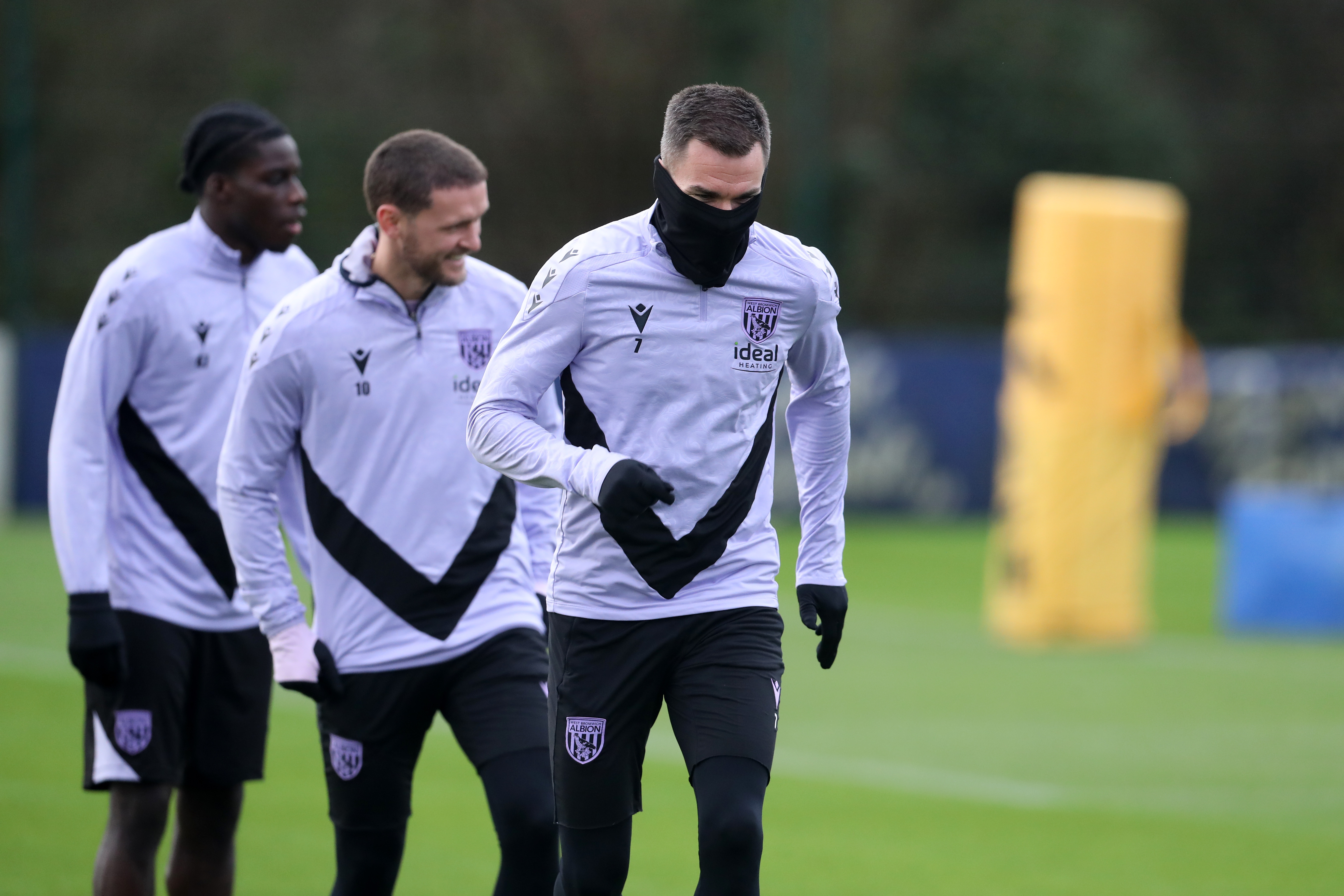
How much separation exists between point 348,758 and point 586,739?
2.77 feet

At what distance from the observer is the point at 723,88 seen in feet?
14.4

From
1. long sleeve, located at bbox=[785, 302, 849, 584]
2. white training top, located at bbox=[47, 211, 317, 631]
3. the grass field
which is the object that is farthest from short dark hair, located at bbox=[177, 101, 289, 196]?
the grass field

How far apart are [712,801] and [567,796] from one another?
398 millimetres

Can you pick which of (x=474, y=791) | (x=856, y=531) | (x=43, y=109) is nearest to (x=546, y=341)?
(x=474, y=791)

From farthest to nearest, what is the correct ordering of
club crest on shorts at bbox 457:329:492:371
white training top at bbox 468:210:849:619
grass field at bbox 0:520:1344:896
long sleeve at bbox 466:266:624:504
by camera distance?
grass field at bbox 0:520:1344:896 < club crest on shorts at bbox 457:329:492:371 < white training top at bbox 468:210:849:619 < long sleeve at bbox 466:266:624:504

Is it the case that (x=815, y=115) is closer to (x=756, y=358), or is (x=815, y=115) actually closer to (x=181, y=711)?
(x=181, y=711)

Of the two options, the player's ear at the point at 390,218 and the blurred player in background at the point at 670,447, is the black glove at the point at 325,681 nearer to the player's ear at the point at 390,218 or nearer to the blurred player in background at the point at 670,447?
the blurred player in background at the point at 670,447

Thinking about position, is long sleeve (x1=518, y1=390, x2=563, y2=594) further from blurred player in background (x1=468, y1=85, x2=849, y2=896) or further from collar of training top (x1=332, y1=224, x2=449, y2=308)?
blurred player in background (x1=468, y1=85, x2=849, y2=896)

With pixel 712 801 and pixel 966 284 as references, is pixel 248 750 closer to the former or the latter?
pixel 712 801

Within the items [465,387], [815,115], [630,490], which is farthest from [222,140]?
[815,115]

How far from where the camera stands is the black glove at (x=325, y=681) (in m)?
4.92

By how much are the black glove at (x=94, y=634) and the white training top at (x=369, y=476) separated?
483 mm

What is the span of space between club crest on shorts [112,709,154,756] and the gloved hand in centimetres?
58

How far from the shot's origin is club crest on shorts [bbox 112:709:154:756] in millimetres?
5289
